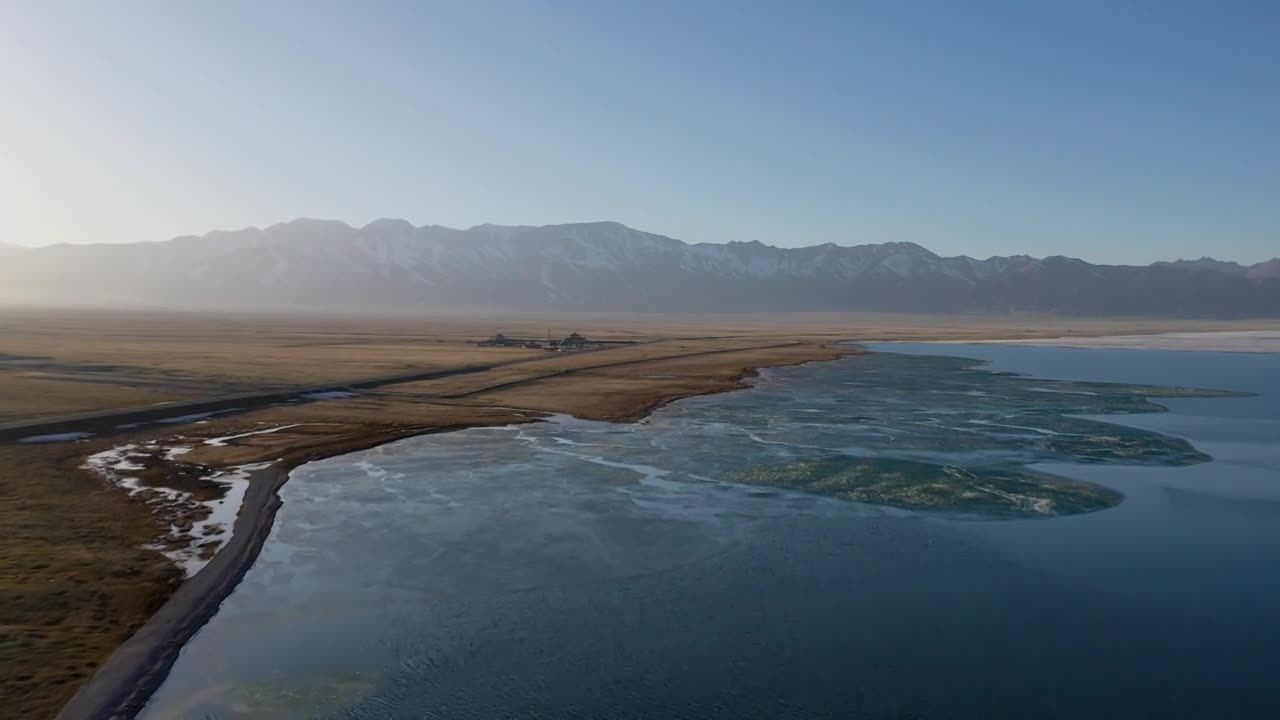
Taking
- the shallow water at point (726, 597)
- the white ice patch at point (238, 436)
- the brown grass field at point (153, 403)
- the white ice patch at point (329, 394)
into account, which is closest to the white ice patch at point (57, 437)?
the brown grass field at point (153, 403)

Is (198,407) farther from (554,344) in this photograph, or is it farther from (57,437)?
(554,344)

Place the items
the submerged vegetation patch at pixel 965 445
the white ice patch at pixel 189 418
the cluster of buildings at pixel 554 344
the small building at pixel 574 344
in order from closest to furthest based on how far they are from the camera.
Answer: the submerged vegetation patch at pixel 965 445, the white ice patch at pixel 189 418, the cluster of buildings at pixel 554 344, the small building at pixel 574 344

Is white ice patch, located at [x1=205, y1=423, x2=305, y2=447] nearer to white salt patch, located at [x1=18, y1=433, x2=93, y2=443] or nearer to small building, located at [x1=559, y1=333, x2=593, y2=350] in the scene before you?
white salt patch, located at [x1=18, y1=433, x2=93, y2=443]

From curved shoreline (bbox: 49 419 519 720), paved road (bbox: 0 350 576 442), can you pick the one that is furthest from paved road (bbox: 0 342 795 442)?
curved shoreline (bbox: 49 419 519 720)

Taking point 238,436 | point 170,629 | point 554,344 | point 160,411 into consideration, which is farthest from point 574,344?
point 170,629

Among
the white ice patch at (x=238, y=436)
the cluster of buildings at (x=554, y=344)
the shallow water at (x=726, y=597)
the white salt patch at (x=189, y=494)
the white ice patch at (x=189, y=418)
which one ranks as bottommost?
the shallow water at (x=726, y=597)

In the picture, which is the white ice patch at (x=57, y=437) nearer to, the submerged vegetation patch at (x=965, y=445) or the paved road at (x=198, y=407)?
the paved road at (x=198, y=407)

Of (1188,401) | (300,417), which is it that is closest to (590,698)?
(300,417)
